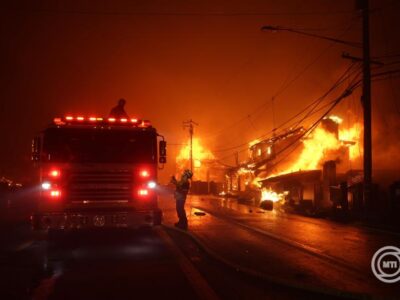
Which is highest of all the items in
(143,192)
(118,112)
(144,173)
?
(118,112)

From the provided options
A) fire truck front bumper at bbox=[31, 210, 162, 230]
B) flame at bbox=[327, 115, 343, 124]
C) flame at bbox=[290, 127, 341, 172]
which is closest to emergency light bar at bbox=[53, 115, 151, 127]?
fire truck front bumper at bbox=[31, 210, 162, 230]

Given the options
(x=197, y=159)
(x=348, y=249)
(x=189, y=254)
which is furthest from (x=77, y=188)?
(x=197, y=159)

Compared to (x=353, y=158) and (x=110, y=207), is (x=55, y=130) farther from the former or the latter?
(x=353, y=158)

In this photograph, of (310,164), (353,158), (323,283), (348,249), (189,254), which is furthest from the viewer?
(353,158)

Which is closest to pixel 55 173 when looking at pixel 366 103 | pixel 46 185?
pixel 46 185

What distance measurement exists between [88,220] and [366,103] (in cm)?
1439

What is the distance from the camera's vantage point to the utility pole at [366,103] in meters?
18.8

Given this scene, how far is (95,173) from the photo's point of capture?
9.89 meters

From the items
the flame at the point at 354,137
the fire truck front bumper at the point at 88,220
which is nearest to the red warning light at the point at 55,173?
the fire truck front bumper at the point at 88,220

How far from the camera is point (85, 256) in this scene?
8.98m

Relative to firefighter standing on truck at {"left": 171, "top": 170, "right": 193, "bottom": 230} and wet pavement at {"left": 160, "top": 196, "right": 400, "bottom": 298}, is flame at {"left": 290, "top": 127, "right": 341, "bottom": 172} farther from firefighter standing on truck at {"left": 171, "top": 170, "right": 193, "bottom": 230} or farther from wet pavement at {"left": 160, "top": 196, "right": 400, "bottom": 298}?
firefighter standing on truck at {"left": 171, "top": 170, "right": 193, "bottom": 230}

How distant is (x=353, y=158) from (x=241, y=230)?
47348mm

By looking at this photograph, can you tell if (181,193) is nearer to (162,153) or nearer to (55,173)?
(162,153)

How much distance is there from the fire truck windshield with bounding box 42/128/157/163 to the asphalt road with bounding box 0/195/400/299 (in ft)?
6.82
